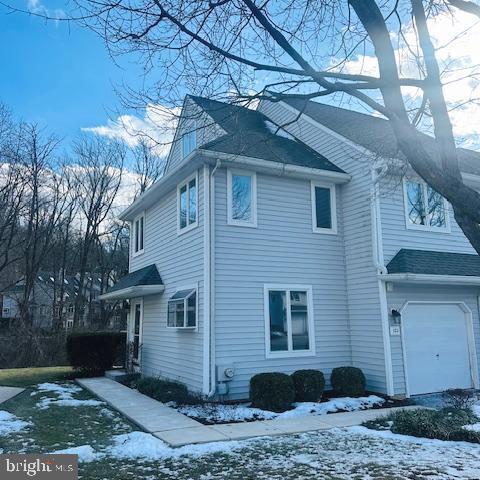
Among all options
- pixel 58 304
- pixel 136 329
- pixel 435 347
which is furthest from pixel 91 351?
pixel 58 304

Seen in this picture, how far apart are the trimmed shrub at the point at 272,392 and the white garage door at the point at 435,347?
3157 mm

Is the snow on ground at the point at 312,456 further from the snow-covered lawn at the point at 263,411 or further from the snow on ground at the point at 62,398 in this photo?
the snow on ground at the point at 62,398

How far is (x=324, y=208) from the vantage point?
11406 millimetres

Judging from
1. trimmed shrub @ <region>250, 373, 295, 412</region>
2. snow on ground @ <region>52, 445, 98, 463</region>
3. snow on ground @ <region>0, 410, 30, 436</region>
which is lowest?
snow on ground @ <region>52, 445, 98, 463</region>

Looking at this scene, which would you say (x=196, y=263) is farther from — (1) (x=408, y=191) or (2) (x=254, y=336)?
(1) (x=408, y=191)

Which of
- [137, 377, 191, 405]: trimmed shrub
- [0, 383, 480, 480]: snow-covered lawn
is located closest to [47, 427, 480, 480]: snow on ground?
[0, 383, 480, 480]: snow-covered lawn

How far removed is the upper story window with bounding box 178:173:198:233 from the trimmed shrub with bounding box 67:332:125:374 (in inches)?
226

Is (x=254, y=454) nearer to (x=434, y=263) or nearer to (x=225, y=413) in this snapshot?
(x=225, y=413)

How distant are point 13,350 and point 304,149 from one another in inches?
608

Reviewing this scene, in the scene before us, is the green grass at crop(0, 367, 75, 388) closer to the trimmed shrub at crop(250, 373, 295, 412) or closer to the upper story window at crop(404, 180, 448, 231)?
the trimmed shrub at crop(250, 373, 295, 412)

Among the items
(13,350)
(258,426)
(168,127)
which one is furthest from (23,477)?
(13,350)

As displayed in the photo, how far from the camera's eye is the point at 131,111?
536 centimetres

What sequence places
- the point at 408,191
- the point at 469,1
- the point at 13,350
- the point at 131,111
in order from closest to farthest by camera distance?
the point at 469,1 < the point at 131,111 < the point at 408,191 < the point at 13,350

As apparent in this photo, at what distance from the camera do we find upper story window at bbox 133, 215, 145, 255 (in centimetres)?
1467
